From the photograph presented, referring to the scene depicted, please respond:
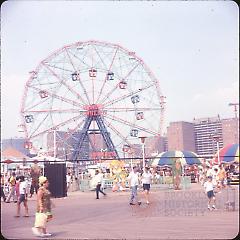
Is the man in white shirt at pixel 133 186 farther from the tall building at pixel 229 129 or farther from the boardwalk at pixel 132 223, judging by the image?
the tall building at pixel 229 129

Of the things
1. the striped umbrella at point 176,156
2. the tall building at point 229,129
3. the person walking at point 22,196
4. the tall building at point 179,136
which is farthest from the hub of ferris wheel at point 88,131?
the person walking at point 22,196

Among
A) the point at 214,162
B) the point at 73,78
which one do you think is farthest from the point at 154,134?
the point at 214,162

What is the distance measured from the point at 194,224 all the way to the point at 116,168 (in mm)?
9980

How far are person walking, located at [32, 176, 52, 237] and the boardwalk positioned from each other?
0.15 metres

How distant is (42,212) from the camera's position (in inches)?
269

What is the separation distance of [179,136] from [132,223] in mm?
12869

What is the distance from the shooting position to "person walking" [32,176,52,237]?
6648 mm

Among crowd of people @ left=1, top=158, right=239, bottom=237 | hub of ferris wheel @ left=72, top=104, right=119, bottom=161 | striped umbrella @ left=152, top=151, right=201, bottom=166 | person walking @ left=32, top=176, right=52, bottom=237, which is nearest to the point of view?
person walking @ left=32, top=176, right=52, bottom=237

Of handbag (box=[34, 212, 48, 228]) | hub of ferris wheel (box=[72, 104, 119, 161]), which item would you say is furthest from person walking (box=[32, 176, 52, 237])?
hub of ferris wheel (box=[72, 104, 119, 161])

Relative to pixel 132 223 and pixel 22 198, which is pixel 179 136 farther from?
pixel 132 223

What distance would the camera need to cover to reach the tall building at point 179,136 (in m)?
18.8

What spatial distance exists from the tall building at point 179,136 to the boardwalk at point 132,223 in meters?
8.59

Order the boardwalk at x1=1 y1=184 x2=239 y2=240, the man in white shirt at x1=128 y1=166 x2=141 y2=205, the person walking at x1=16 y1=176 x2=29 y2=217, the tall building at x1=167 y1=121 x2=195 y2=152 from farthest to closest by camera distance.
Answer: the tall building at x1=167 y1=121 x2=195 y2=152
the man in white shirt at x1=128 y1=166 x2=141 y2=205
the person walking at x1=16 y1=176 x2=29 y2=217
the boardwalk at x1=1 y1=184 x2=239 y2=240

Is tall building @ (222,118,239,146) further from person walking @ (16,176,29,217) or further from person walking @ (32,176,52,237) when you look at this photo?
person walking @ (32,176,52,237)
